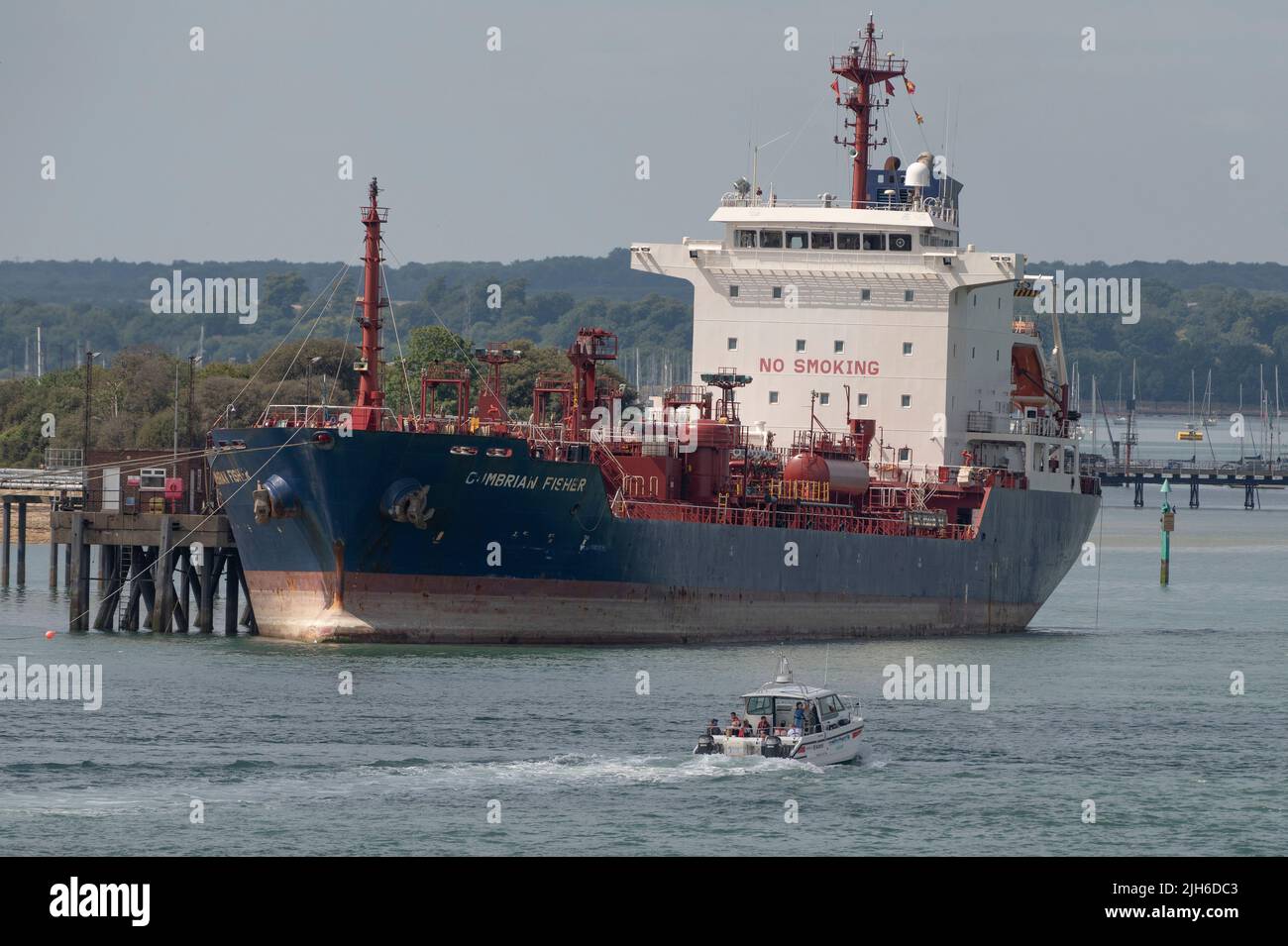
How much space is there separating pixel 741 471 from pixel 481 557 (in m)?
10.0

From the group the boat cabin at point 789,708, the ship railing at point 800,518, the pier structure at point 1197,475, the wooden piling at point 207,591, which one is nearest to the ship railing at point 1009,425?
the ship railing at point 800,518

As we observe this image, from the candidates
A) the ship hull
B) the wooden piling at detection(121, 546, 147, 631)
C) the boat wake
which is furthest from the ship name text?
the boat wake

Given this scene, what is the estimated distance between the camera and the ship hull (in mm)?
48625

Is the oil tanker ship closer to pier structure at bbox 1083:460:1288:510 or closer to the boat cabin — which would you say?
the boat cabin

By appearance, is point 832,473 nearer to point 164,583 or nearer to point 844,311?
point 844,311

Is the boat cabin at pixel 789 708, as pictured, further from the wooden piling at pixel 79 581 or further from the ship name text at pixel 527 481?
the wooden piling at pixel 79 581

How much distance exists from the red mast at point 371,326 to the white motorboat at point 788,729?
14.7 meters

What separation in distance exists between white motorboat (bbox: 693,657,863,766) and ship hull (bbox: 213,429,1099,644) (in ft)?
43.1

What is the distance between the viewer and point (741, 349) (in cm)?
6241

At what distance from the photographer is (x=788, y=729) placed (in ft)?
120

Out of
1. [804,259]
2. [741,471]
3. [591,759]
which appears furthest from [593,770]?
[804,259]

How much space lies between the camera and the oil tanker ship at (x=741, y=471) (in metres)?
49.2

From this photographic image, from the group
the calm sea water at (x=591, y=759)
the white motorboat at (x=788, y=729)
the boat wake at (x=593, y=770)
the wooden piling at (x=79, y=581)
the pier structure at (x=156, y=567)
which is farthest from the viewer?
the wooden piling at (x=79, y=581)
